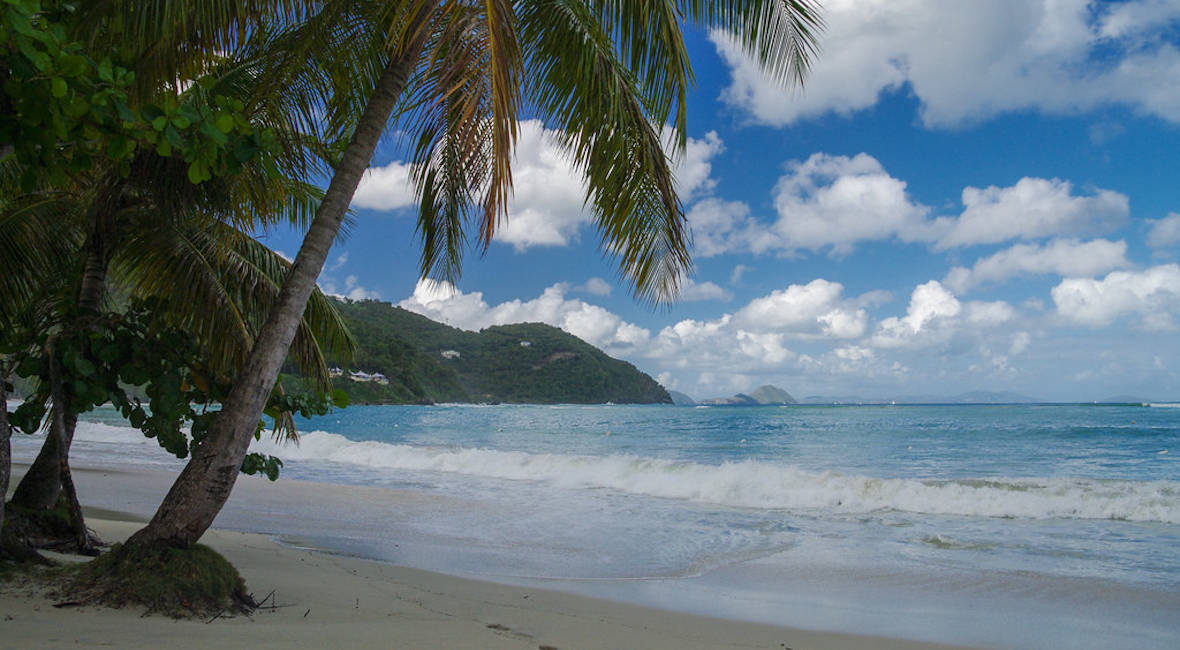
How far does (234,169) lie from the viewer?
9.28ft

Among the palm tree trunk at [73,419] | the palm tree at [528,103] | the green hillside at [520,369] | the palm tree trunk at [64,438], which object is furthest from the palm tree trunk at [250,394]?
the green hillside at [520,369]

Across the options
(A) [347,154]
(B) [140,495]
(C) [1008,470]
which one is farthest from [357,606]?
(C) [1008,470]

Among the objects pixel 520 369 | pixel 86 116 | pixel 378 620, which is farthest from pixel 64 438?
pixel 520 369

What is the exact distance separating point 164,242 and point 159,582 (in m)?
2.85

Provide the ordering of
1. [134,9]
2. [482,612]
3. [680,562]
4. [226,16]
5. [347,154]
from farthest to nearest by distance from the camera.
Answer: [680,562], [482,612], [347,154], [226,16], [134,9]

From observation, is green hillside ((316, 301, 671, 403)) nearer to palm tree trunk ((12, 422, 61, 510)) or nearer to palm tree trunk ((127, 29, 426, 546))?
palm tree trunk ((12, 422, 61, 510))

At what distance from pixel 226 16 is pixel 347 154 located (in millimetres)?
924

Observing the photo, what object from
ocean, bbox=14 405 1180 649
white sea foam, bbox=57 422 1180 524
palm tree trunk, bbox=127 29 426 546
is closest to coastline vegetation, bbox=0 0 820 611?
palm tree trunk, bbox=127 29 426 546

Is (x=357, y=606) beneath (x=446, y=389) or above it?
beneath

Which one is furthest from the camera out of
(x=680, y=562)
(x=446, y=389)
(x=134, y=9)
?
(x=446, y=389)

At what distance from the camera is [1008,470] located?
1867 cm

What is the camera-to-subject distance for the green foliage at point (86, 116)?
2.42m

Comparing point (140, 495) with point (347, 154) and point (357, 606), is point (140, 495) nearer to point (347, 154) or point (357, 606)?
point (357, 606)

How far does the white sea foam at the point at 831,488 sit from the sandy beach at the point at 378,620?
755 cm
